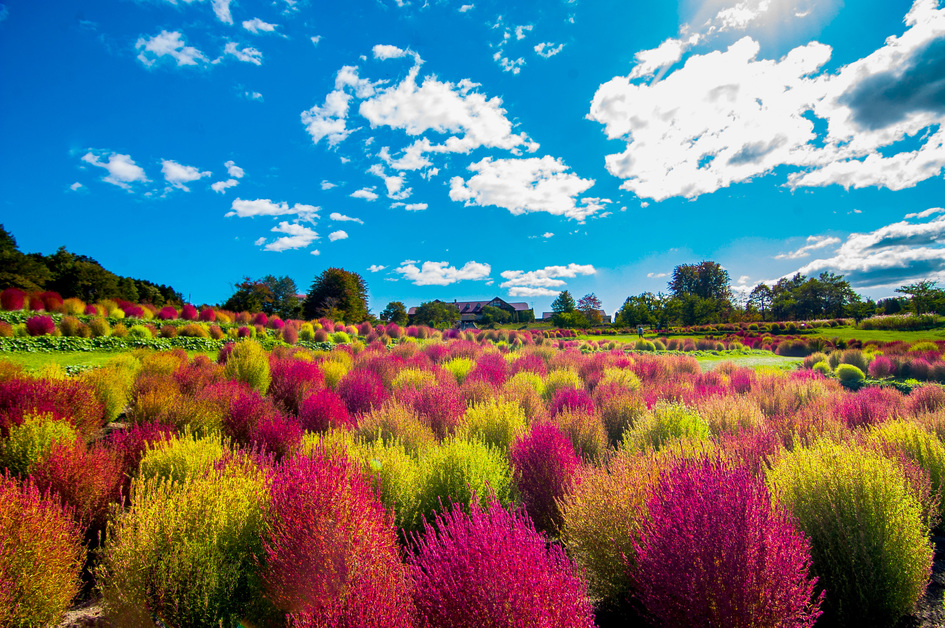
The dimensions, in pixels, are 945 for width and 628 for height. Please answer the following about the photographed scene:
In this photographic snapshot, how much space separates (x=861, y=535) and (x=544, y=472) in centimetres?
228

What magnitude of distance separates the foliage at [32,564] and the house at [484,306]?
7413 cm

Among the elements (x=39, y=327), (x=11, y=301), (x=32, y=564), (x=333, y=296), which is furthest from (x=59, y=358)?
(x=333, y=296)

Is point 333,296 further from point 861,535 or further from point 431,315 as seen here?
point 861,535

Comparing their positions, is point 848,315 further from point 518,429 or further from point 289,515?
point 289,515

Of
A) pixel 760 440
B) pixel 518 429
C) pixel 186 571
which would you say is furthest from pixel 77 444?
pixel 760 440

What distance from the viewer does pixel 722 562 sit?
1.92 meters

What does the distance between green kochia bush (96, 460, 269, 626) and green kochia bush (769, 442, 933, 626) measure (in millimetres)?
3686

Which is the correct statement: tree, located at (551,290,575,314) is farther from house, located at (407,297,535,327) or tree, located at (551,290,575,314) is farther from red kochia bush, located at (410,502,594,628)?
red kochia bush, located at (410,502,594,628)

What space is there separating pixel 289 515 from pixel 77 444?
3165 millimetres

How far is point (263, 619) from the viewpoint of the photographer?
7.32 ft

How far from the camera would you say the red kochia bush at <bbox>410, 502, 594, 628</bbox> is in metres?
1.50

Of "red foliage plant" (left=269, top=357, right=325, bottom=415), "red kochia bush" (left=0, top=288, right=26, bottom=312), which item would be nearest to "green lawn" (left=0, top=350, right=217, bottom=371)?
"red foliage plant" (left=269, top=357, right=325, bottom=415)

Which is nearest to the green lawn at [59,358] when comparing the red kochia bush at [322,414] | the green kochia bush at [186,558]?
the red kochia bush at [322,414]

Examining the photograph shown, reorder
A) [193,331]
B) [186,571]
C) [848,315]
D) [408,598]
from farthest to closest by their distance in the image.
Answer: [848,315] < [193,331] < [186,571] < [408,598]
